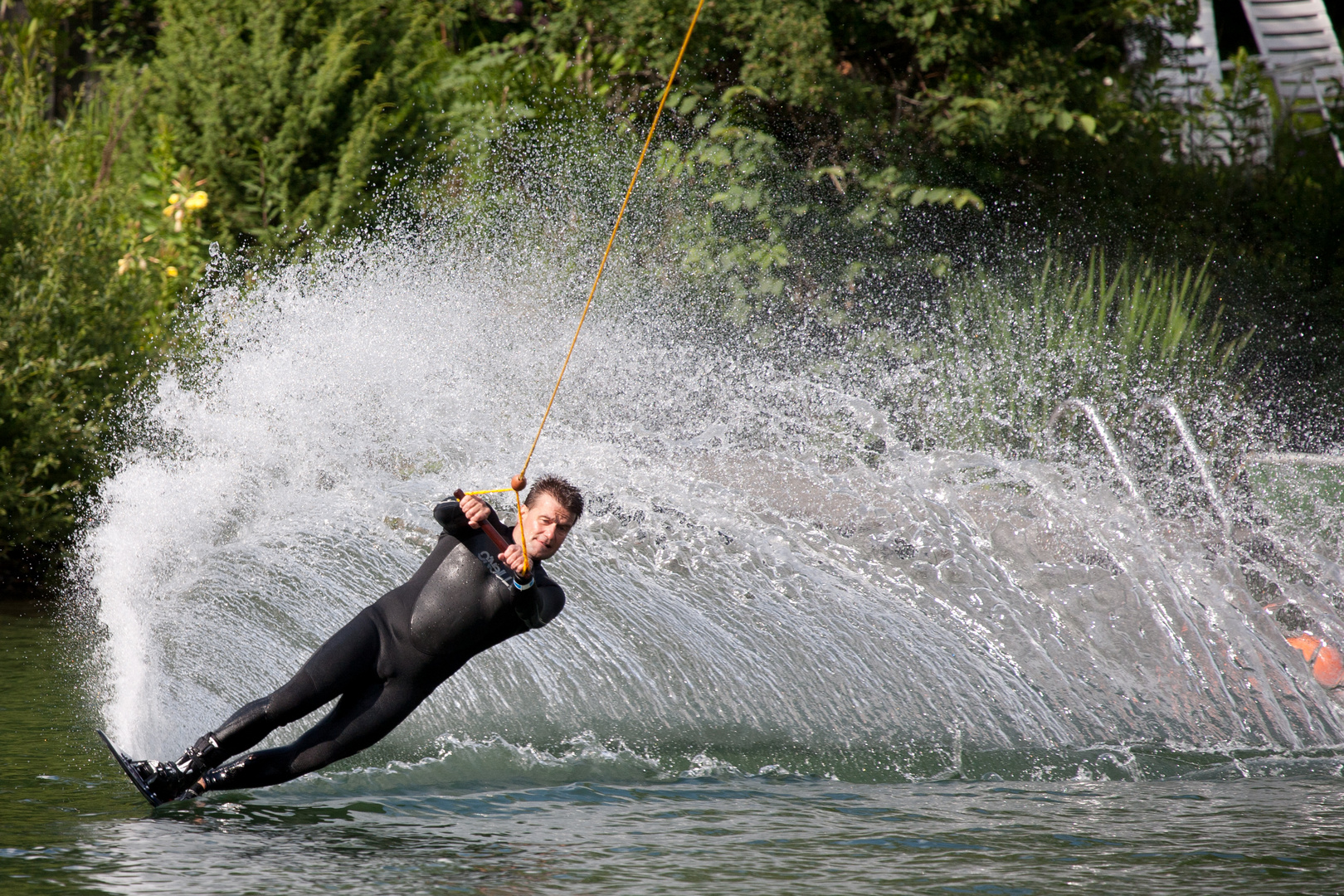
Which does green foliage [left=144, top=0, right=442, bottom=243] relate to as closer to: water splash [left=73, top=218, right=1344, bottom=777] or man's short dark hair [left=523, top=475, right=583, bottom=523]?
water splash [left=73, top=218, right=1344, bottom=777]

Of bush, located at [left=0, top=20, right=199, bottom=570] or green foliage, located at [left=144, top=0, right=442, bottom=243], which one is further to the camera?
green foliage, located at [left=144, top=0, right=442, bottom=243]

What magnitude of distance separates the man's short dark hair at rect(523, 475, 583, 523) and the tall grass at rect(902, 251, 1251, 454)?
475 cm

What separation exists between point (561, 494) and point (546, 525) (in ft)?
0.40

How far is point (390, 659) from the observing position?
5.16 m

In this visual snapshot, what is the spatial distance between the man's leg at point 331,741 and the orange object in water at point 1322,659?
4.26 meters

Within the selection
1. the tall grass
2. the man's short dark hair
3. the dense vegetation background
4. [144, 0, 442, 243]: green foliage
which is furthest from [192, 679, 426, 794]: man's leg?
[144, 0, 442, 243]: green foliage

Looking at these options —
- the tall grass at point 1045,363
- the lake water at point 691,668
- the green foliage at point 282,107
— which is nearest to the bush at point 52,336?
the lake water at point 691,668

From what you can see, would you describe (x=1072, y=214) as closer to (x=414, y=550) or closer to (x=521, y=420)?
(x=521, y=420)

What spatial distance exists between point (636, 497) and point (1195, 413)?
5.19m

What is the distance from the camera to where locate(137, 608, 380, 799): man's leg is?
5.02m

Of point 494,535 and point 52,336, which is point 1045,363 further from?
point 52,336

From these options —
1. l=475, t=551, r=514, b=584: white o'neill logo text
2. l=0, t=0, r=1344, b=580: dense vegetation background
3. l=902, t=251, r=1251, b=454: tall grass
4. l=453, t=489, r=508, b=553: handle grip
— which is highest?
l=0, t=0, r=1344, b=580: dense vegetation background

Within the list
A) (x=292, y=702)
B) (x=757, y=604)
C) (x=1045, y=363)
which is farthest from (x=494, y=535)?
(x=1045, y=363)

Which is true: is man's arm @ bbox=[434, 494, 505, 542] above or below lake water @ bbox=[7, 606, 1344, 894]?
above
